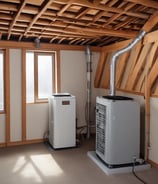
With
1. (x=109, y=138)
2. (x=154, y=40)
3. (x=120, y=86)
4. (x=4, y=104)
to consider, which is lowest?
(x=109, y=138)

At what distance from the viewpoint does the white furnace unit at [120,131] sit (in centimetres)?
357

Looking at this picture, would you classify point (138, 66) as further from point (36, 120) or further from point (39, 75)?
point (36, 120)

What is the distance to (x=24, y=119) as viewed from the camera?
196 inches

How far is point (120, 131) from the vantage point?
11.8ft

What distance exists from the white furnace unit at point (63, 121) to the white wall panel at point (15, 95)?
856 millimetres

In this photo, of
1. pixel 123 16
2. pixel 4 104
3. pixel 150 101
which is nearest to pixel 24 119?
pixel 4 104

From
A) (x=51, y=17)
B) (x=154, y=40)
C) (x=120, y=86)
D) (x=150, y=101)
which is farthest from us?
(x=120, y=86)

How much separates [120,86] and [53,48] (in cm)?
184

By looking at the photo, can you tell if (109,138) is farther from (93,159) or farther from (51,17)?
(51,17)

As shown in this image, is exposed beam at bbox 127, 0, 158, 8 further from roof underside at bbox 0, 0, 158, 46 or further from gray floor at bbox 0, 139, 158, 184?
gray floor at bbox 0, 139, 158, 184

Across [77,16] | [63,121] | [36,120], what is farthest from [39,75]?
[77,16]

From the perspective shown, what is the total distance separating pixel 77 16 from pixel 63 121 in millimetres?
2257

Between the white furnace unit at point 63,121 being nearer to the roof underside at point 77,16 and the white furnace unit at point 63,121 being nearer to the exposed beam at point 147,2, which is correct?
the roof underside at point 77,16

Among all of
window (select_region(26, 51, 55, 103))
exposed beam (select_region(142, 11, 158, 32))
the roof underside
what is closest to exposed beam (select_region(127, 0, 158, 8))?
the roof underside
